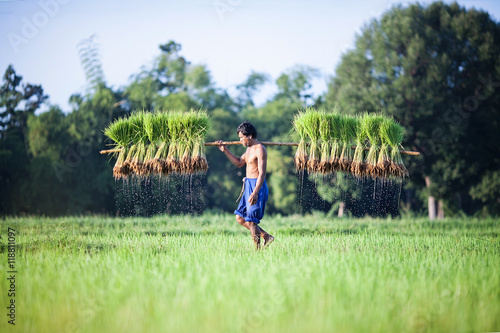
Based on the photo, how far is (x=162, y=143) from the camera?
735 cm

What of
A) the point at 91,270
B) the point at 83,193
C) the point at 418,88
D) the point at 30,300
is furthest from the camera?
the point at 83,193

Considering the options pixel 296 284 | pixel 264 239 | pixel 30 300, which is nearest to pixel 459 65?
pixel 264 239

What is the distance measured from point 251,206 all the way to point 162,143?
1.96 m

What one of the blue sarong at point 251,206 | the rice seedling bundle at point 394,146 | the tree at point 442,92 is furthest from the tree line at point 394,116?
the blue sarong at point 251,206

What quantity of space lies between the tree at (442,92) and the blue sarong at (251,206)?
13511 mm

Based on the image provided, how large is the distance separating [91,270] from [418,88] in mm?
17106

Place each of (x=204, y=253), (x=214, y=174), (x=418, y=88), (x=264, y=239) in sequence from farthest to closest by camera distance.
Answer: (x=214, y=174) → (x=418, y=88) → (x=264, y=239) → (x=204, y=253)

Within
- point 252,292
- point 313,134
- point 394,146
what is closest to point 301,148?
point 313,134

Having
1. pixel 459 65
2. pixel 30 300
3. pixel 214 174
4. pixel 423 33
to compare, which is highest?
pixel 423 33

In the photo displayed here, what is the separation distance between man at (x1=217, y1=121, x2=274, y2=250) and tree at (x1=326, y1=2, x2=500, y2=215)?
13.4 metres

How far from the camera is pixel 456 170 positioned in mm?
19141

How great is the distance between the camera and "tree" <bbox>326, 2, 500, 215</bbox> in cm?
1903

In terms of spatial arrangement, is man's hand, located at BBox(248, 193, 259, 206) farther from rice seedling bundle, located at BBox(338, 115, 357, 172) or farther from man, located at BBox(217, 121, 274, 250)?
rice seedling bundle, located at BBox(338, 115, 357, 172)

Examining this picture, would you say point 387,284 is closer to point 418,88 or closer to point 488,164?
point 418,88
